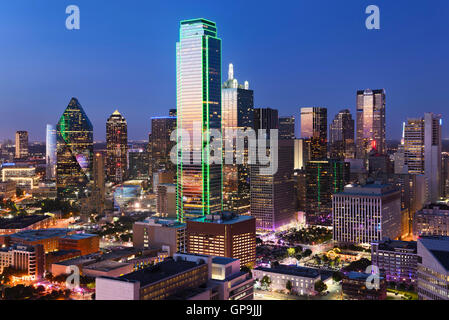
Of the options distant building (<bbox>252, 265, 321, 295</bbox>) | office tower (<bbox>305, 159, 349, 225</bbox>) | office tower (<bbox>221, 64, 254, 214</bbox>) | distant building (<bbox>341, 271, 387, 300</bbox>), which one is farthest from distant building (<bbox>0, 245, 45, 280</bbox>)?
office tower (<bbox>305, 159, 349, 225</bbox>)

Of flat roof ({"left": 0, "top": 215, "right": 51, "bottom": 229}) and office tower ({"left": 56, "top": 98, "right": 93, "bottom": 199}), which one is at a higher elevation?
office tower ({"left": 56, "top": 98, "right": 93, "bottom": 199})

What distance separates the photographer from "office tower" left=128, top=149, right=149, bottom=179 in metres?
67.6

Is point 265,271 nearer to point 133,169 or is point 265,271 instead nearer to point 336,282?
point 336,282

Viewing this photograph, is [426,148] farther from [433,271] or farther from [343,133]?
[433,271]

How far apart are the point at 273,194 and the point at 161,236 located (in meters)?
13.2

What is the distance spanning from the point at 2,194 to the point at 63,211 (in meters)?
12.7

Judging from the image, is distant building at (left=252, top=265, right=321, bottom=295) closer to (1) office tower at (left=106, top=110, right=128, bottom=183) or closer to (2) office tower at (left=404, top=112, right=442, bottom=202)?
(2) office tower at (left=404, top=112, right=442, bottom=202)

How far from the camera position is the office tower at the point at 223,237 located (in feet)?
80.3

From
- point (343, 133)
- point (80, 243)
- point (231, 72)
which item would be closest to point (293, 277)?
point (80, 243)

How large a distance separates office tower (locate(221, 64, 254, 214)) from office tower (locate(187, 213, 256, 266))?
1708 centimetres

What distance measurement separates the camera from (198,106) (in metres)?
31.9

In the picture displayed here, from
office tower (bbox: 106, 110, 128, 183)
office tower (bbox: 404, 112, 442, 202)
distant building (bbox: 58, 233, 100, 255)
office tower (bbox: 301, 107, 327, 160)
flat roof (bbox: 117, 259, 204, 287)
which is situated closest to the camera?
flat roof (bbox: 117, 259, 204, 287)

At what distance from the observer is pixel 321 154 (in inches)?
2440

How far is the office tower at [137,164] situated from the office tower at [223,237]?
42097 mm
